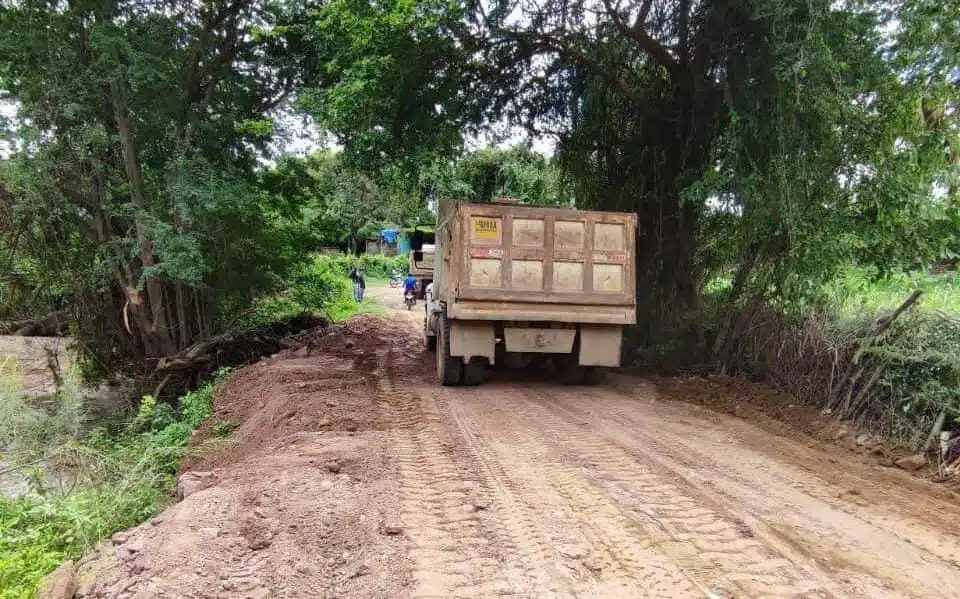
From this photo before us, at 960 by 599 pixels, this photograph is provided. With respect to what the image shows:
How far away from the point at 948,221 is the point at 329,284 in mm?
20339

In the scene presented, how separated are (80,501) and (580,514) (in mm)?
4269

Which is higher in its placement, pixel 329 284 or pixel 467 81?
pixel 467 81

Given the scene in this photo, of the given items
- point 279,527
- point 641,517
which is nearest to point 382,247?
point 279,527

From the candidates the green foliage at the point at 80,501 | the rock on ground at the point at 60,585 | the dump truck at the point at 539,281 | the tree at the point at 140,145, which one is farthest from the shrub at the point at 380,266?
the rock on ground at the point at 60,585

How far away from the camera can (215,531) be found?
13.0 feet

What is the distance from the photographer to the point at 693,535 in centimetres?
404

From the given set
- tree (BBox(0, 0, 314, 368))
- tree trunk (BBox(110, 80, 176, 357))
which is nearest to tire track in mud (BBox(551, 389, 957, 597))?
tree (BBox(0, 0, 314, 368))

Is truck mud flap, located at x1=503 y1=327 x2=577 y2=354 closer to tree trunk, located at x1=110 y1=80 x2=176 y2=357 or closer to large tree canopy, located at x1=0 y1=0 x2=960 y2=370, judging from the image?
large tree canopy, located at x1=0 y1=0 x2=960 y2=370

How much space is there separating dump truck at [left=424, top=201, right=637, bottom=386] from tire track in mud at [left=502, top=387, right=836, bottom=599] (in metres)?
2.68

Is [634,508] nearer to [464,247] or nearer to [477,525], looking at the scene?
[477,525]

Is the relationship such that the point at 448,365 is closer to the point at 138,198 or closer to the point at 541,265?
the point at 541,265

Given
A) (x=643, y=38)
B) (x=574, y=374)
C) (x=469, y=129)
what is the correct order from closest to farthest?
(x=574, y=374)
(x=643, y=38)
(x=469, y=129)

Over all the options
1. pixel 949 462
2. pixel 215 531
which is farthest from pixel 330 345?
pixel 949 462

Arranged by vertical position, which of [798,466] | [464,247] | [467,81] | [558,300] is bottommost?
[798,466]
